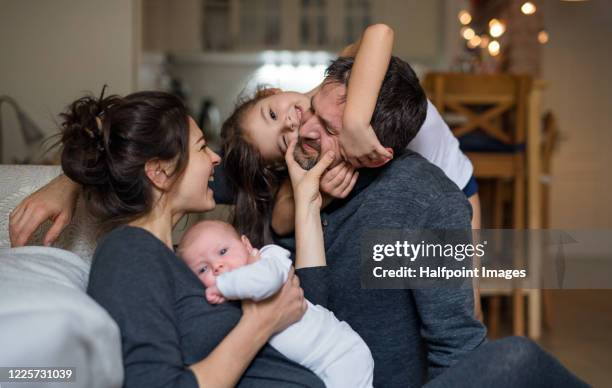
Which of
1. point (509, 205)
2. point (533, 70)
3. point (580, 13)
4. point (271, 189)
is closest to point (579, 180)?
point (533, 70)

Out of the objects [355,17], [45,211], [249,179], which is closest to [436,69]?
[355,17]

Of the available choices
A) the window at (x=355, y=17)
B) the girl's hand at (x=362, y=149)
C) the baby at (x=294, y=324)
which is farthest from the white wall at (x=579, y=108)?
the baby at (x=294, y=324)

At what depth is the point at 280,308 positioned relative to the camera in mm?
1078

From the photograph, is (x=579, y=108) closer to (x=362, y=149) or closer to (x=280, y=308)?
(x=362, y=149)

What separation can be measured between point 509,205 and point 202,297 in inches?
111

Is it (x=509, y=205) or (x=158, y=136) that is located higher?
(x=158, y=136)

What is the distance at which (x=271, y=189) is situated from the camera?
154 cm

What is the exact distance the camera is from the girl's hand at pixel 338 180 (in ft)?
4.34

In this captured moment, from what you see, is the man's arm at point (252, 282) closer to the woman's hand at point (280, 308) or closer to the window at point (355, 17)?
the woman's hand at point (280, 308)

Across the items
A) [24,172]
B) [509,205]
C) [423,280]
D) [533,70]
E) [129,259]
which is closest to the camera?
[129,259]

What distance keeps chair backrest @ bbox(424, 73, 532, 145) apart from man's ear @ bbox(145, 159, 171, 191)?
2210mm

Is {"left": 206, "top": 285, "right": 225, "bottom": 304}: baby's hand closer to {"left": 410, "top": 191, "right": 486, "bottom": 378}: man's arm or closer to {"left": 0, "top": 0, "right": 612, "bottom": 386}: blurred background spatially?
{"left": 410, "top": 191, "right": 486, "bottom": 378}: man's arm

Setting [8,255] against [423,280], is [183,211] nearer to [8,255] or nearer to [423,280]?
[8,255]

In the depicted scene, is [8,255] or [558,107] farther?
[558,107]
